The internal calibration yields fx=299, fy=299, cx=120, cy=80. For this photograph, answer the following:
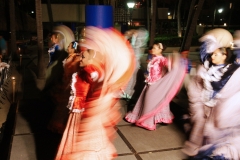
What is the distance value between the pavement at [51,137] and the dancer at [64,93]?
0.65ft

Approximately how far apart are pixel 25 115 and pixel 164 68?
2.94 meters

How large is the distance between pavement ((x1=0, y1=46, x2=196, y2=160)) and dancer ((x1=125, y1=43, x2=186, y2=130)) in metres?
0.21

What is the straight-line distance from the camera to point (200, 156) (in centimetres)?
376

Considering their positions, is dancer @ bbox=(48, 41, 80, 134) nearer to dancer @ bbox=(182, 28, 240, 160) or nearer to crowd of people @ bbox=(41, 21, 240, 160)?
crowd of people @ bbox=(41, 21, 240, 160)

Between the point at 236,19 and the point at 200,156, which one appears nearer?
the point at 200,156

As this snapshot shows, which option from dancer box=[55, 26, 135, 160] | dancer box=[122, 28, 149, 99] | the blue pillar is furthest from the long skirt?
dancer box=[122, 28, 149, 99]

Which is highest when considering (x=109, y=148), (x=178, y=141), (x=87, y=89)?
(x=87, y=89)

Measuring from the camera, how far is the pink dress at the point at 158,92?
5238 millimetres

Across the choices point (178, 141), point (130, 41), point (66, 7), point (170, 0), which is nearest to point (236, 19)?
point (170, 0)

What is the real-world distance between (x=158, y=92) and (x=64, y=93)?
1.63 m

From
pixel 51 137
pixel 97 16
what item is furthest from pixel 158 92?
pixel 51 137

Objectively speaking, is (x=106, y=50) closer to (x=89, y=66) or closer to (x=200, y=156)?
(x=89, y=66)

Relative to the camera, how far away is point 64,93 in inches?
192

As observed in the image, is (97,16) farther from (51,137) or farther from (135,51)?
(51,137)
